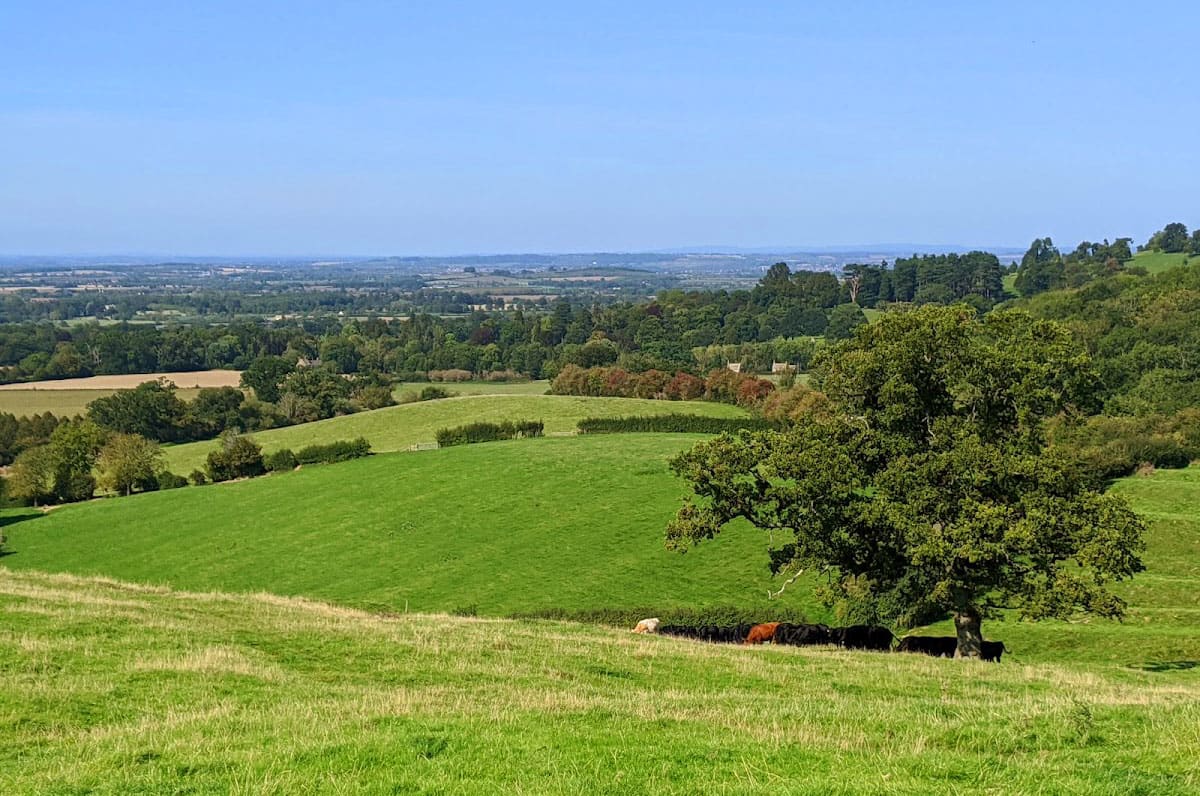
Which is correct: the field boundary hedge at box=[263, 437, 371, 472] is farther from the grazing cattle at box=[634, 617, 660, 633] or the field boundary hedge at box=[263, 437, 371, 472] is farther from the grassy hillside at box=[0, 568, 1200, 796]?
the grassy hillside at box=[0, 568, 1200, 796]

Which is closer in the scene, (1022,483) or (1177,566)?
(1022,483)

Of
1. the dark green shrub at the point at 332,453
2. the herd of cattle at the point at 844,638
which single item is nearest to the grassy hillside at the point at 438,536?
the dark green shrub at the point at 332,453

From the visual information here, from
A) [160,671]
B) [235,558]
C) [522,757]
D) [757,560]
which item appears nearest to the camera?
[522,757]

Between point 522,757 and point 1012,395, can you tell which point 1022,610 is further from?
point 522,757

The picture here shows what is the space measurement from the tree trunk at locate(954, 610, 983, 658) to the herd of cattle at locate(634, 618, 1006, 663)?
376 mm

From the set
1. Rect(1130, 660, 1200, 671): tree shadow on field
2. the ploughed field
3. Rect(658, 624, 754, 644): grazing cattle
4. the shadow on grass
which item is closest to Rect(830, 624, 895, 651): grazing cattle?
Rect(658, 624, 754, 644): grazing cattle

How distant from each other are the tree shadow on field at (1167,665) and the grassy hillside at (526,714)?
10.4 ft

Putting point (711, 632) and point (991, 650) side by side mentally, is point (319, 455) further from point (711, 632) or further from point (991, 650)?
point (991, 650)

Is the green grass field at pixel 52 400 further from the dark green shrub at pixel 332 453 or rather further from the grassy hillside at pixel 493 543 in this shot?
the grassy hillside at pixel 493 543

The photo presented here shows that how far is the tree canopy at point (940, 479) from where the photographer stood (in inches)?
1080

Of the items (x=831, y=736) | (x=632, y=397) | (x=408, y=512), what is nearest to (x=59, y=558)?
(x=408, y=512)

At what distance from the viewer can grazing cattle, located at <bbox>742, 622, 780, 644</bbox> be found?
104 feet

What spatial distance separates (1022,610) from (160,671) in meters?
22.6

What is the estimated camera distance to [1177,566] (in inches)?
1724
